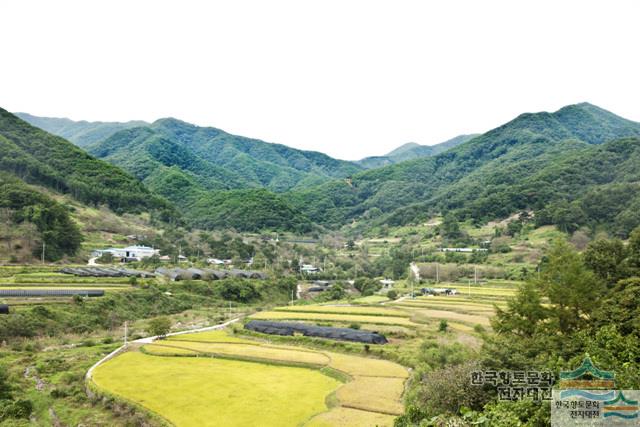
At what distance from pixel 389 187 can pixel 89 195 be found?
119m

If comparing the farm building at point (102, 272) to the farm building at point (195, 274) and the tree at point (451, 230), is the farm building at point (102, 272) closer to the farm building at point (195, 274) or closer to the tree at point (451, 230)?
the farm building at point (195, 274)

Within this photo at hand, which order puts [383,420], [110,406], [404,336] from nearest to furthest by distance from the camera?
[383,420], [110,406], [404,336]

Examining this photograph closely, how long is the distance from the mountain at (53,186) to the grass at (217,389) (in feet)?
147

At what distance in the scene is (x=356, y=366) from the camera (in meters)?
29.7

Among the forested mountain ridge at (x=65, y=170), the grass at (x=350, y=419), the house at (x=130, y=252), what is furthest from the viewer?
the forested mountain ridge at (x=65, y=170)

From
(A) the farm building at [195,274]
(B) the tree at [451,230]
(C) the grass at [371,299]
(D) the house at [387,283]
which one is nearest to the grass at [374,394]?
(C) the grass at [371,299]

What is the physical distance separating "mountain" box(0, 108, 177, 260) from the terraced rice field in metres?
42.2

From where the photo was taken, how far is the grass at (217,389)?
20734 mm

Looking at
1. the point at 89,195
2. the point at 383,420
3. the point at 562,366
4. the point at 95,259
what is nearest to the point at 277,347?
the point at 383,420

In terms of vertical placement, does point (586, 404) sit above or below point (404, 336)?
above

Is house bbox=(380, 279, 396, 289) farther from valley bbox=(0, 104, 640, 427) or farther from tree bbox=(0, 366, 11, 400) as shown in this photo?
tree bbox=(0, 366, 11, 400)

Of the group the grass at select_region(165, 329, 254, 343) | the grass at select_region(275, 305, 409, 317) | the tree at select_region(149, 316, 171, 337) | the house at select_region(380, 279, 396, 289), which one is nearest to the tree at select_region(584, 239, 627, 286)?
the grass at select_region(275, 305, 409, 317)

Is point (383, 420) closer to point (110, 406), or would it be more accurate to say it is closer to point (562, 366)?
point (562, 366)

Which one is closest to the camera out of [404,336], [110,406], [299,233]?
[110,406]
